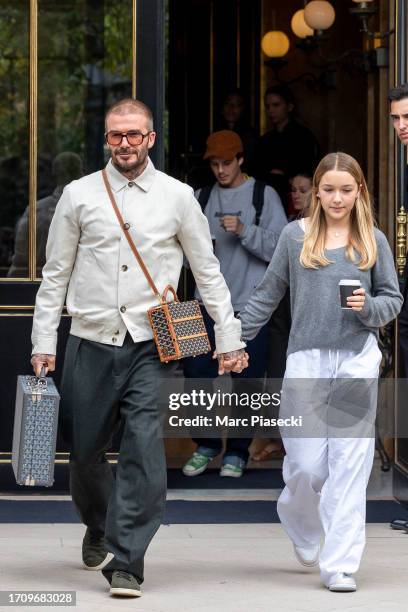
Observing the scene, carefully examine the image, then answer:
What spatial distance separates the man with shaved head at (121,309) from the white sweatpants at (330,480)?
391 millimetres

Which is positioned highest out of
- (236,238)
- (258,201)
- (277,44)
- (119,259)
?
(277,44)

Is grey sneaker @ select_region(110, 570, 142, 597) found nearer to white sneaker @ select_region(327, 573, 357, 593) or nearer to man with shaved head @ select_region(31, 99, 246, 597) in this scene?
man with shaved head @ select_region(31, 99, 246, 597)

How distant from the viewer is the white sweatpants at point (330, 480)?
5.93 metres

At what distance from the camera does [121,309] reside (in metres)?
5.94

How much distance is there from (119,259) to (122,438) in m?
0.72

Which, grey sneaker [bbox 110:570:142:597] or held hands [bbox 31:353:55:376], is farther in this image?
held hands [bbox 31:353:55:376]

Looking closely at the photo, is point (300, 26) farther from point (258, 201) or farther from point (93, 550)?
point (93, 550)

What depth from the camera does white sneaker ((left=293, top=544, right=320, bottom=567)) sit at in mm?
6258

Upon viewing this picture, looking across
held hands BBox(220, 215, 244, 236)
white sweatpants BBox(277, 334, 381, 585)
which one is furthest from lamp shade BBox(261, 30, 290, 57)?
white sweatpants BBox(277, 334, 381, 585)

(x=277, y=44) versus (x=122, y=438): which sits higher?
(x=277, y=44)

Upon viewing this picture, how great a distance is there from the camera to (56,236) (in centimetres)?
603

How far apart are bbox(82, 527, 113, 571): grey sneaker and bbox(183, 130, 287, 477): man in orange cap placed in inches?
96.6

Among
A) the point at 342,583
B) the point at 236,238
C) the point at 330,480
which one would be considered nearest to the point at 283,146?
the point at 236,238

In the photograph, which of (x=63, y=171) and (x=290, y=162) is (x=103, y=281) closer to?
(x=63, y=171)
